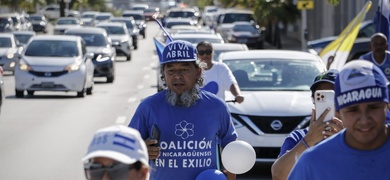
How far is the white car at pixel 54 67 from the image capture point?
2691cm

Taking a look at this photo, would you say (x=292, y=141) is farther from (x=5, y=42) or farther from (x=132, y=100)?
(x=5, y=42)

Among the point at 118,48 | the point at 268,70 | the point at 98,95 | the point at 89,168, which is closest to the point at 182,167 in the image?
the point at 89,168

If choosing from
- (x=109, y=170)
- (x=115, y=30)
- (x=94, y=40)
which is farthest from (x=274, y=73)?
(x=115, y=30)

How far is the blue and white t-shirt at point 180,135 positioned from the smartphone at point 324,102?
1.44 m

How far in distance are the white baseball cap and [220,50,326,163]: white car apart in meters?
9.35

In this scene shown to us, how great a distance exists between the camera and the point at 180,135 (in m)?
→ 7.29

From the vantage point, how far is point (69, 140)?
1834 centimetres

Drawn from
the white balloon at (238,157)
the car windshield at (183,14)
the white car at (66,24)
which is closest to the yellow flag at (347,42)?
the white balloon at (238,157)

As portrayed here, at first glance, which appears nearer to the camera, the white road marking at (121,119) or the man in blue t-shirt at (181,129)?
the man in blue t-shirt at (181,129)

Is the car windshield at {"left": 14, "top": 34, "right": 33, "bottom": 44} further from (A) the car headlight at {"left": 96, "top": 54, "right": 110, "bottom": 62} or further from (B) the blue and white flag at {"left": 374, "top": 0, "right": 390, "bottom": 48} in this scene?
(B) the blue and white flag at {"left": 374, "top": 0, "right": 390, "bottom": 48}

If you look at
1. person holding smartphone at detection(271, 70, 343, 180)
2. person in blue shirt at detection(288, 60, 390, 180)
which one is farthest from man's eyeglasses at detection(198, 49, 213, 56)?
person in blue shirt at detection(288, 60, 390, 180)

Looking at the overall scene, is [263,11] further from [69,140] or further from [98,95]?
[69,140]

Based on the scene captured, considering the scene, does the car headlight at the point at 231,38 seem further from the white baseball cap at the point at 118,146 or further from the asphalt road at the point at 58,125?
the white baseball cap at the point at 118,146

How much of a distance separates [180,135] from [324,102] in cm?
155
